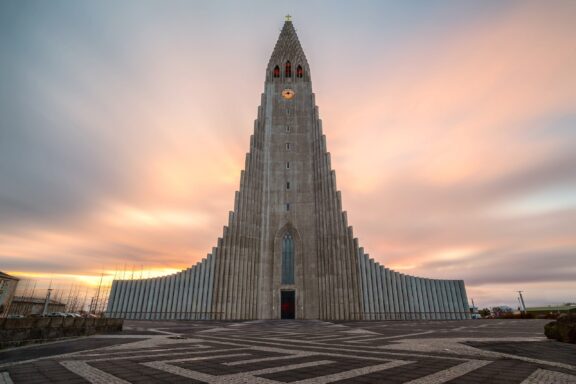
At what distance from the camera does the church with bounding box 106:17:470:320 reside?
38.8 meters

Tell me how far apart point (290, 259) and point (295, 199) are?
9095 mm

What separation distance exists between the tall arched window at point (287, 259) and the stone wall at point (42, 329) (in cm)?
2735

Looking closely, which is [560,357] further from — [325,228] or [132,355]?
[325,228]

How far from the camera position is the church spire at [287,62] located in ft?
172

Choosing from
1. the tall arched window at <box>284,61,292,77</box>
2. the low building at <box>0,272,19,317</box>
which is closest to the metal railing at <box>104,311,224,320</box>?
the low building at <box>0,272,19,317</box>

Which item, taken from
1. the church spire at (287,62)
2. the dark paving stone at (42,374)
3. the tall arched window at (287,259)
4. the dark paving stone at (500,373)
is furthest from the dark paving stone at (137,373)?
the church spire at (287,62)

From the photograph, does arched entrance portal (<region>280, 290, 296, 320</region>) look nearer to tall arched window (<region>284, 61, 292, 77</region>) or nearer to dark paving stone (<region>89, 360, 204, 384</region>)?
dark paving stone (<region>89, 360, 204, 384</region>)

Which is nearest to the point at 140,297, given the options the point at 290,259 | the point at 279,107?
the point at 290,259

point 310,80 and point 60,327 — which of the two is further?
point 310,80

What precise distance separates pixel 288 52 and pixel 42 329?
181 ft

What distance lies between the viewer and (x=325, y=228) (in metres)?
41.0

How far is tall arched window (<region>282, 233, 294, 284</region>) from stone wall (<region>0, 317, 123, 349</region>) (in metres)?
27.4

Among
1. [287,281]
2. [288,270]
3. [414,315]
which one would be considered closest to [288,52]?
[288,270]

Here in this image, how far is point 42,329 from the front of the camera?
11484 millimetres
